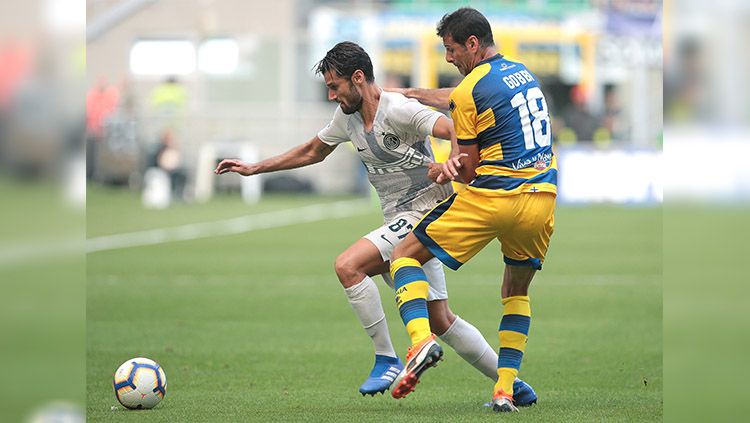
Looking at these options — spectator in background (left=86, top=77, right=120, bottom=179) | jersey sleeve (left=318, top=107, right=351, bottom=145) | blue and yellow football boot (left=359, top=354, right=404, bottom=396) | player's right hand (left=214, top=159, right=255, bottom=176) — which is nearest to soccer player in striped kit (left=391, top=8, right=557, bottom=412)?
blue and yellow football boot (left=359, top=354, right=404, bottom=396)

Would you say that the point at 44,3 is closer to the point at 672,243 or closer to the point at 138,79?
the point at 672,243

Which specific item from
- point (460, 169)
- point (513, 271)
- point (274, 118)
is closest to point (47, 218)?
point (460, 169)

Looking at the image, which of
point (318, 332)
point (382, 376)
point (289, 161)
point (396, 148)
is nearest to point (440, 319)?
point (382, 376)

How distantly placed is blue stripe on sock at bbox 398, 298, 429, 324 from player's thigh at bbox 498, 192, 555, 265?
1.69ft

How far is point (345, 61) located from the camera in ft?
20.5

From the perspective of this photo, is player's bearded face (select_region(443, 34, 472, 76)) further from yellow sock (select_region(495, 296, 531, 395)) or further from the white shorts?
yellow sock (select_region(495, 296, 531, 395))

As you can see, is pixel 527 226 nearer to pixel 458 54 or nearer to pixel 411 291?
pixel 411 291

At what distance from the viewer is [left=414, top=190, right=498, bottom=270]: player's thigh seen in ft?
19.5

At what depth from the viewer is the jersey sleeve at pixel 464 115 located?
5852mm

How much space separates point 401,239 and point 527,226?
0.76 metres

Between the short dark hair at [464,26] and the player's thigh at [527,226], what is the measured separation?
0.80m

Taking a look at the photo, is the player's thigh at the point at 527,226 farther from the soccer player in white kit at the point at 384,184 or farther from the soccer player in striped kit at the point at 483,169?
the soccer player in white kit at the point at 384,184

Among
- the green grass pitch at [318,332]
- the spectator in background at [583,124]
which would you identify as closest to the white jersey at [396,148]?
the green grass pitch at [318,332]

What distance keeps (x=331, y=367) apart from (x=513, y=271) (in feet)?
7.57
